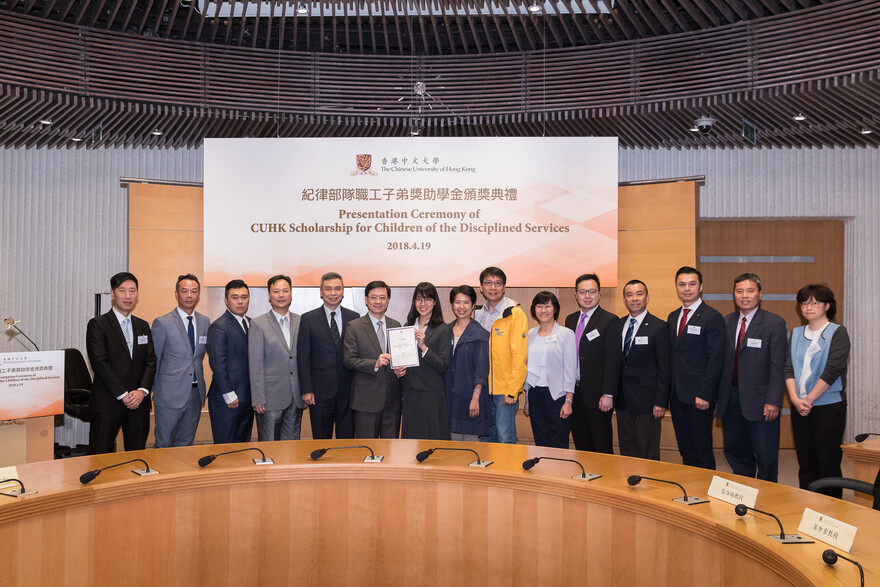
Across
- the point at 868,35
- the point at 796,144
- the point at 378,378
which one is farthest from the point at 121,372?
the point at 796,144

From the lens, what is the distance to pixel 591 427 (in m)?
4.55

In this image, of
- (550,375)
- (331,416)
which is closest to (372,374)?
(331,416)

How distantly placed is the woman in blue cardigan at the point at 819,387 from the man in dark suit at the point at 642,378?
756mm

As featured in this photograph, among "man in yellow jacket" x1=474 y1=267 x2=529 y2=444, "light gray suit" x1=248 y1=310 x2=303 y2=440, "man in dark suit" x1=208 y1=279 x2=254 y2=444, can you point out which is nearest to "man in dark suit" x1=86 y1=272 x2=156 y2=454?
"man in dark suit" x1=208 y1=279 x2=254 y2=444

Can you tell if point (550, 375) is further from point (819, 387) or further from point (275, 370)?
point (275, 370)

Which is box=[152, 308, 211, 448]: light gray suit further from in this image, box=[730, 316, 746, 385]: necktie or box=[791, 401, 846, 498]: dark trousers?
box=[791, 401, 846, 498]: dark trousers

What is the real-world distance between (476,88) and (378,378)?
10.5 feet

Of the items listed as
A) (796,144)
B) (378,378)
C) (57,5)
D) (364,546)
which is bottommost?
(364,546)

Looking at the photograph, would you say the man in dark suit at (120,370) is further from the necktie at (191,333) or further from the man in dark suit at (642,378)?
the man in dark suit at (642,378)

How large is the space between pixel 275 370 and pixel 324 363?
0.32 meters

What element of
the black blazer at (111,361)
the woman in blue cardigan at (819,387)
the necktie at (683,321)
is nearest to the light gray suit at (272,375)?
the black blazer at (111,361)

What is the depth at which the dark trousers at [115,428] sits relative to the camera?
4.26 meters

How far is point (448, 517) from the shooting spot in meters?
2.75

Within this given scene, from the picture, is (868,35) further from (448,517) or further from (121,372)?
(121,372)
